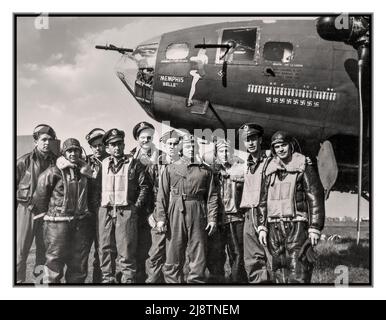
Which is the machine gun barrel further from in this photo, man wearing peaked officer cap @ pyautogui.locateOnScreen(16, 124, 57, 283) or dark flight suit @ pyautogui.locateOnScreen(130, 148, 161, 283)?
dark flight suit @ pyautogui.locateOnScreen(130, 148, 161, 283)

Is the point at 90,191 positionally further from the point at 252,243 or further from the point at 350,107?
the point at 350,107

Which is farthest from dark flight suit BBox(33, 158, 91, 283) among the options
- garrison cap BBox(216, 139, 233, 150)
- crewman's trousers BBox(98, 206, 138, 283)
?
garrison cap BBox(216, 139, 233, 150)

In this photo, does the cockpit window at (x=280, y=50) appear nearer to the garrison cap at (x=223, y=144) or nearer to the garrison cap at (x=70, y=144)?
the garrison cap at (x=223, y=144)

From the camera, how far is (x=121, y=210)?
841 cm

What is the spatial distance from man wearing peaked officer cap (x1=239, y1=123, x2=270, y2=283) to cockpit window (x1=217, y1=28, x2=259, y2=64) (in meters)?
1.06

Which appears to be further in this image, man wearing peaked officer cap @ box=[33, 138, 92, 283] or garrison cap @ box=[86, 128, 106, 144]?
garrison cap @ box=[86, 128, 106, 144]

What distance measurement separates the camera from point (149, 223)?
8.43 metres

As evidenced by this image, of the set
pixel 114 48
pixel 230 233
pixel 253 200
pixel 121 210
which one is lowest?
pixel 230 233

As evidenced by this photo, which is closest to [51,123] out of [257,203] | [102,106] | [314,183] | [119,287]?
[102,106]

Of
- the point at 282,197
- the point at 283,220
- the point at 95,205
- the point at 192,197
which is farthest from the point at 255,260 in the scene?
the point at 95,205

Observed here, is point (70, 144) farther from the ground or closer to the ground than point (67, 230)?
farther from the ground

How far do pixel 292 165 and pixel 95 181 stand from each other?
127 inches

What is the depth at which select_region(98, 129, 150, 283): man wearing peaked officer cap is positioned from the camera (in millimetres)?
8375

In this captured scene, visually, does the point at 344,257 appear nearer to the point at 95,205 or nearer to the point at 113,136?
the point at 95,205
